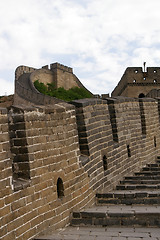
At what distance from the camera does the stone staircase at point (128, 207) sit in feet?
17.6

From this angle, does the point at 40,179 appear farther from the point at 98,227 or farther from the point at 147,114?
the point at 147,114

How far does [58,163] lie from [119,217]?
1.43m

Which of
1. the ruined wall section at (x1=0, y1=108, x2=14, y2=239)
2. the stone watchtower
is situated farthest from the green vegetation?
the ruined wall section at (x1=0, y1=108, x2=14, y2=239)

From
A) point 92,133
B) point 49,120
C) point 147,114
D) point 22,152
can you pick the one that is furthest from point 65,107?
point 147,114

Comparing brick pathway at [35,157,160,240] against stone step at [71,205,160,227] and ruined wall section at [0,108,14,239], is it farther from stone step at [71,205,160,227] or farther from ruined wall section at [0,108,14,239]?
ruined wall section at [0,108,14,239]

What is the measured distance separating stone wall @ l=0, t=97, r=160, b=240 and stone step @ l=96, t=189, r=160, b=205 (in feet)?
0.75

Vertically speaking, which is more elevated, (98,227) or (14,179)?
(14,179)

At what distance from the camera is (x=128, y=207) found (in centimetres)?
607

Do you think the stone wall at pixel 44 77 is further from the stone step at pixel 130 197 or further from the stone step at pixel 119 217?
the stone step at pixel 119 217

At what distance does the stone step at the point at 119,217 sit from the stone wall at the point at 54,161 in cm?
25

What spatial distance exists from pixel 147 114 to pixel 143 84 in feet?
62.7

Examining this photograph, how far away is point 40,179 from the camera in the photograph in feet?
16.1

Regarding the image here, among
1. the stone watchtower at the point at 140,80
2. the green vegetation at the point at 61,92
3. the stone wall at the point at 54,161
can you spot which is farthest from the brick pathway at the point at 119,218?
the stone watchtower at the point at 140,80

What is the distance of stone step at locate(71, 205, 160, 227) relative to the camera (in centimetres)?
526
